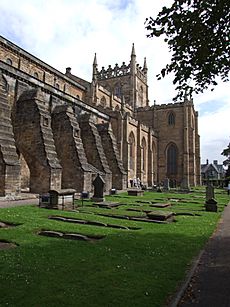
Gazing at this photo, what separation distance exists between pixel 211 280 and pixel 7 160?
1204 cm

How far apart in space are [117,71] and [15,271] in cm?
5391

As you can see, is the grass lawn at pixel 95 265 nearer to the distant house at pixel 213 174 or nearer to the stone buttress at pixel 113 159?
the stone buttress at pixel 113 159

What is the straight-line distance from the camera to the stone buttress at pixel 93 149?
80.9ft

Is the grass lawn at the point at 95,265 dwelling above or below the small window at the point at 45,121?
below

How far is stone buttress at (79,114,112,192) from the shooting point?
24.7m

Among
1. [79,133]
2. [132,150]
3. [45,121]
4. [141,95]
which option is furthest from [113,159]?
[141,95]

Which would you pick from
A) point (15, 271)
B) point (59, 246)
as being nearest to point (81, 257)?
point (59, 246)

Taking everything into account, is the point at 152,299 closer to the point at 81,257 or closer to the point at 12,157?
the point at 81,257

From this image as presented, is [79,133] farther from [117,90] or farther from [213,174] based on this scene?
[213,174]

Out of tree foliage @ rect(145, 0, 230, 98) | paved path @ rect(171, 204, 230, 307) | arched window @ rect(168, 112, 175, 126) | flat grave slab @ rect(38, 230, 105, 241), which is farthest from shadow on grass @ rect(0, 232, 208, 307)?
arched window @ rect(168, 112, 175, 126)

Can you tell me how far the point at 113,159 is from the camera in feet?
91.9

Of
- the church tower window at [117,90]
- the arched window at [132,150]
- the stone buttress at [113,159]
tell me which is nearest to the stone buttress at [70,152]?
the stone buttress at [113,159]

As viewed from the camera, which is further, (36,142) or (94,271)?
(36,142)

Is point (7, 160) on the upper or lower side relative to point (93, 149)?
lower
